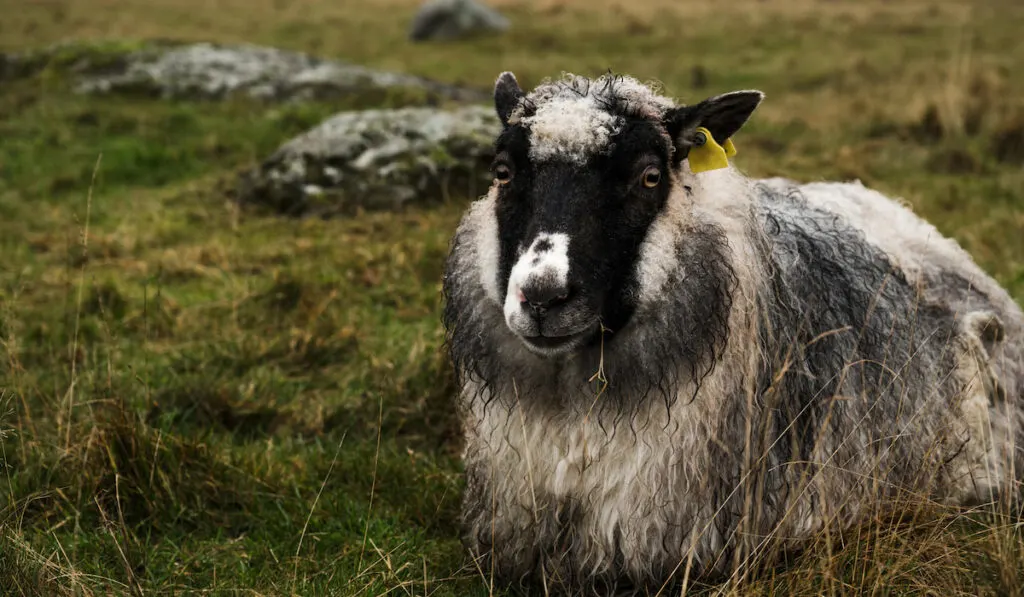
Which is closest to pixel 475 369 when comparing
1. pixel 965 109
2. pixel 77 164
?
pixel 77 164

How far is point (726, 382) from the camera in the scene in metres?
3.40

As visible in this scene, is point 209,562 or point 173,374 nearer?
point 209,562

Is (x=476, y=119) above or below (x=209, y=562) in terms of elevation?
above

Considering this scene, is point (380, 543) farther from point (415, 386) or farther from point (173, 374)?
point (173, 374)

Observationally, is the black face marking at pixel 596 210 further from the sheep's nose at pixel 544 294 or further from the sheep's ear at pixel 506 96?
the sheep's ear at pixel 506 96

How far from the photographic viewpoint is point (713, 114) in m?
3.40

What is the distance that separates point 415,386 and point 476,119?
4.92 meters

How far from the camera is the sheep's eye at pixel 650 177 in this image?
10.5 ft

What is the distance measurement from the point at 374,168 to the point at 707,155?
20.1ft

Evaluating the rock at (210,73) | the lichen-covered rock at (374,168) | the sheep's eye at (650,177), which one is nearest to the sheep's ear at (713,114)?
the sheep's eye at (650,177)

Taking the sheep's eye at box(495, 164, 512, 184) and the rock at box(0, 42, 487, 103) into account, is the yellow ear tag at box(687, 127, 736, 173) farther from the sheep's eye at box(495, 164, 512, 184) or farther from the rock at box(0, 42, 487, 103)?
the rock at box(0, 42, 487, 103)

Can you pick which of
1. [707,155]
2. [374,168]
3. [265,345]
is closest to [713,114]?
[707,155]

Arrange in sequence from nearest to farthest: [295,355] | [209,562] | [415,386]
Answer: [209,562], [415,386], [295,355]

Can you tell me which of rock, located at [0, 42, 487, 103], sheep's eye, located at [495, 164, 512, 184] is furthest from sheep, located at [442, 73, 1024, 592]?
rock, located at [0, 42, 487, 103]
